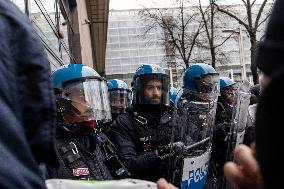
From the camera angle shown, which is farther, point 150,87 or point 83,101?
point 150,87

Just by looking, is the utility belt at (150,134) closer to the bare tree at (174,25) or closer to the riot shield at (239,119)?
the riot shield at (239,119)

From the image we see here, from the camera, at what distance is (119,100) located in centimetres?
587

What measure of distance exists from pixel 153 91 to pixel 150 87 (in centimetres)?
6

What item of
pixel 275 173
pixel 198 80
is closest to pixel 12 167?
pixel 275 173

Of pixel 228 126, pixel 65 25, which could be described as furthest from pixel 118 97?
pixel 65 25

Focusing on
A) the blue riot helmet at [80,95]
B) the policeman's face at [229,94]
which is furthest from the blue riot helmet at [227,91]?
the blue riot helmet at [80,95]

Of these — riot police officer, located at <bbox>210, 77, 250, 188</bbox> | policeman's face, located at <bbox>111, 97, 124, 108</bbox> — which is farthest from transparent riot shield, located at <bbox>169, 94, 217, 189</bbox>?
policeman's face, located at <bbox>111, 97, 124, 108</bbox>

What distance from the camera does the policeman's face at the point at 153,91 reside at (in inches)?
138

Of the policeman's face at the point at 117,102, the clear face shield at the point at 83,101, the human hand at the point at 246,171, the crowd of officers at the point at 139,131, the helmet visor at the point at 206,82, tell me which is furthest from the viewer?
the policeman's face at the point at 117,102

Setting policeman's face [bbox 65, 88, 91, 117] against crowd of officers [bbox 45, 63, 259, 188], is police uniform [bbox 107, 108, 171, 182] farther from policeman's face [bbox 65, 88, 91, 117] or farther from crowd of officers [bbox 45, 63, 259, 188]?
policeman's face [bbox 65, 88, 91, 117]

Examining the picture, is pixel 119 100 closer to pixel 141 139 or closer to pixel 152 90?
pixel 152 90

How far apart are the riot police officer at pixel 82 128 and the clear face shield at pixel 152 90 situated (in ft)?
2.70

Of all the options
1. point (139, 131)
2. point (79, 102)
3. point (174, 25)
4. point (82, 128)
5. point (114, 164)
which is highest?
point (174, 25)

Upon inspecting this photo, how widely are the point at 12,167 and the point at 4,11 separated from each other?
0.31 metres
